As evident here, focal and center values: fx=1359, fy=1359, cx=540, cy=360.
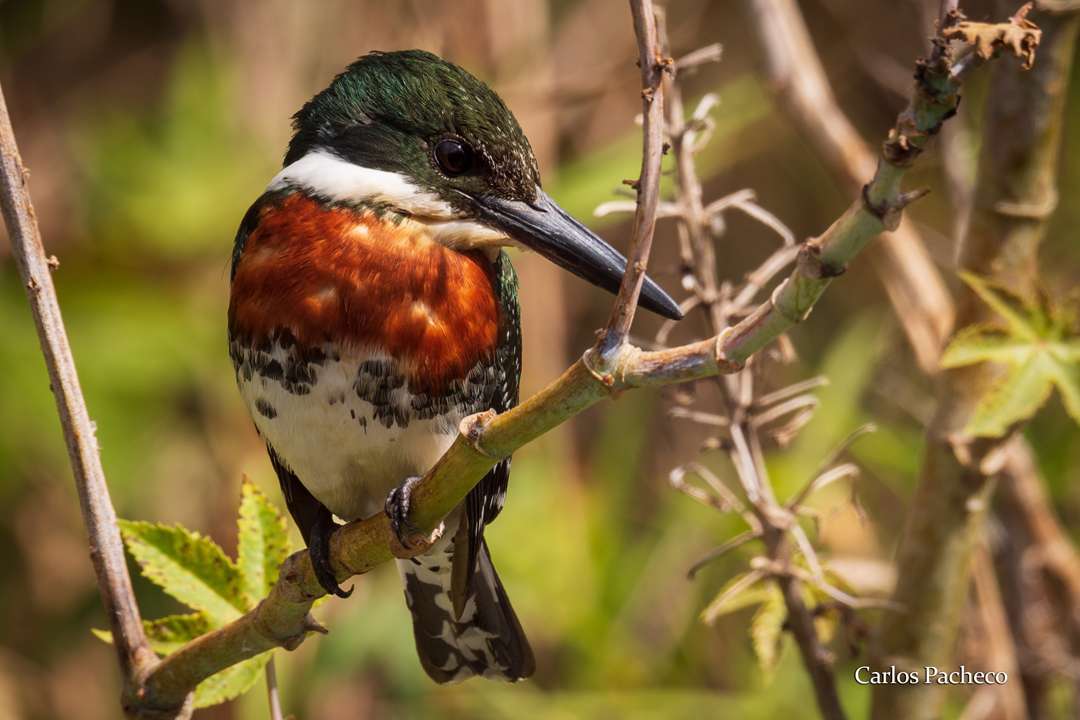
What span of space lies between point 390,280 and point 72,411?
44 cm

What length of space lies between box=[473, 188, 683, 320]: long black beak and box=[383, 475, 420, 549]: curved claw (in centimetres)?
32

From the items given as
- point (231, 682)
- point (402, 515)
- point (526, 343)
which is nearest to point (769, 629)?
point (402, 515)

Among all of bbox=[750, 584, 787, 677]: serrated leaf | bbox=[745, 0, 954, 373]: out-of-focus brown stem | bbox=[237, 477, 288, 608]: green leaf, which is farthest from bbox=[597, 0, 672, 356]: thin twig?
bbox=[745, 0, 954, 373]: out-of-focus brown stem

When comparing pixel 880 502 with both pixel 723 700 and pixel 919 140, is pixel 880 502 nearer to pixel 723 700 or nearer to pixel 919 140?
pixel 723 700

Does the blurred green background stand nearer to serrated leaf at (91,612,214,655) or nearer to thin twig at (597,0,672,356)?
serrated leaf at (91,612,214,655)

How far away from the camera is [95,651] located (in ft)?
11.2

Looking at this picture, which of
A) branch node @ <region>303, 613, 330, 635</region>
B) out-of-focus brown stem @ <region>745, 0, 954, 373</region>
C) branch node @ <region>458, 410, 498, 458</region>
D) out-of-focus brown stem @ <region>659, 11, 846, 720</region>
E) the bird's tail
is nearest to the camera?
branch node @ <region>458, 410, 498, 458</region>

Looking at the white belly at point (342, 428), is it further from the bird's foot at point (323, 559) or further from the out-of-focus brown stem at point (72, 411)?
the out-of-focus brown stem at point (72, 411)

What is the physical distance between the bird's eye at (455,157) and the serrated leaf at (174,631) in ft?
2.02

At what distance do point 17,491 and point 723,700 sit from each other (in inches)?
70.3

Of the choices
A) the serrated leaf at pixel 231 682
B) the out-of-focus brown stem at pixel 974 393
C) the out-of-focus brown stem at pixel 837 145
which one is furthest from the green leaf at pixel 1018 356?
the serrated leaf at pixel 231 682

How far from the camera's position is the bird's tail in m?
1.92

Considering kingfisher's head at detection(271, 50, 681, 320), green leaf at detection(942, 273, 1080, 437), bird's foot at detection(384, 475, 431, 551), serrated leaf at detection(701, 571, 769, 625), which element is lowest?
serrated leaf at detection(701, 571, 769, 625)

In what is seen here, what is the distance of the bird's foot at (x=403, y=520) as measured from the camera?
4.33ft
